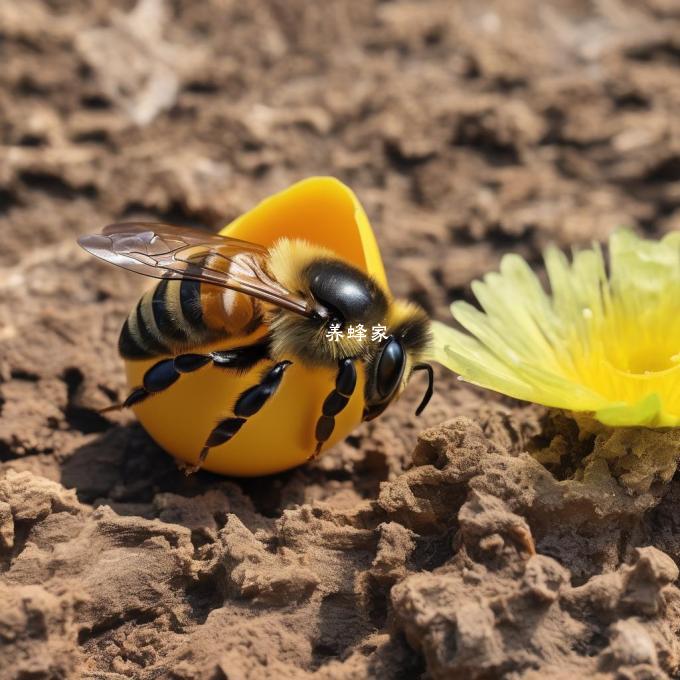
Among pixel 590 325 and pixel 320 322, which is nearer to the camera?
pixel 320 322

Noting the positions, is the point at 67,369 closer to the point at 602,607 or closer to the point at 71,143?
the point at 71,143

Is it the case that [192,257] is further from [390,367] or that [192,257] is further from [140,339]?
[390,367]

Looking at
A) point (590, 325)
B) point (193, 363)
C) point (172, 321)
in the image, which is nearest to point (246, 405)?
point (193, 363)

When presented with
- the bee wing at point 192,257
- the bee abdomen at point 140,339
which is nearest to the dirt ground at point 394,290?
the bee abdomen at point 140,339

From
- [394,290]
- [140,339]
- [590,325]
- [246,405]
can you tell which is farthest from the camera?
[394,290]

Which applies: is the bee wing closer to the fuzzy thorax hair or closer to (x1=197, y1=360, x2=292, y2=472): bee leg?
the fuzzy thorax hair
